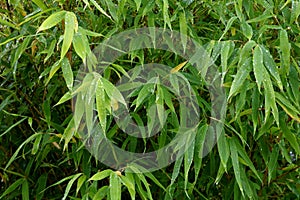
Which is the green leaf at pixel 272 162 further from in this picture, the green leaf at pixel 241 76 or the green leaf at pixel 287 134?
the green leaf at pixel 241 76

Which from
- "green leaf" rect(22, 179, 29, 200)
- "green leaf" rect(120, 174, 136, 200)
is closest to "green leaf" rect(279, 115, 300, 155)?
"green leaf" rect(120, 174, 136, 200)

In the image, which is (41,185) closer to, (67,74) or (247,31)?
(67,74)

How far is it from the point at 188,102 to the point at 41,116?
506mm

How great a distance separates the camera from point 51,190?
1591 millimetres

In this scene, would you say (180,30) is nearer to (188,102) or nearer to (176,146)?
(188,102)

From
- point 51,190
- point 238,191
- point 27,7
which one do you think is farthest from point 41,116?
point 238,191

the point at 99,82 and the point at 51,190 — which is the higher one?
the point at 99,82

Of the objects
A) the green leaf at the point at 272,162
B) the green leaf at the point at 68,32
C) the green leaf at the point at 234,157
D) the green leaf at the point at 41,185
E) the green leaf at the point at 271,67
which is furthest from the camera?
the green leaf at the point at 41,185

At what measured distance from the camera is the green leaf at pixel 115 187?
1.06 meters

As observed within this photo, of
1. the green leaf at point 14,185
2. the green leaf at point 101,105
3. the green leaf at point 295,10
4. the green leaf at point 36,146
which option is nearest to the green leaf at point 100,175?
the green leaf at point 101,105

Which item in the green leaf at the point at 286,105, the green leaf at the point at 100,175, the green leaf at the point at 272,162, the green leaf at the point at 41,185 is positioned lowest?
the green leaf at the point at 41,185

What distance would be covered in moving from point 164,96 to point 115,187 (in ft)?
0.97

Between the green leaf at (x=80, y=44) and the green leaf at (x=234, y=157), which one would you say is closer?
the green leaf at (x=80, y=44)

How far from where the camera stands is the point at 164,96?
123 centimetres
